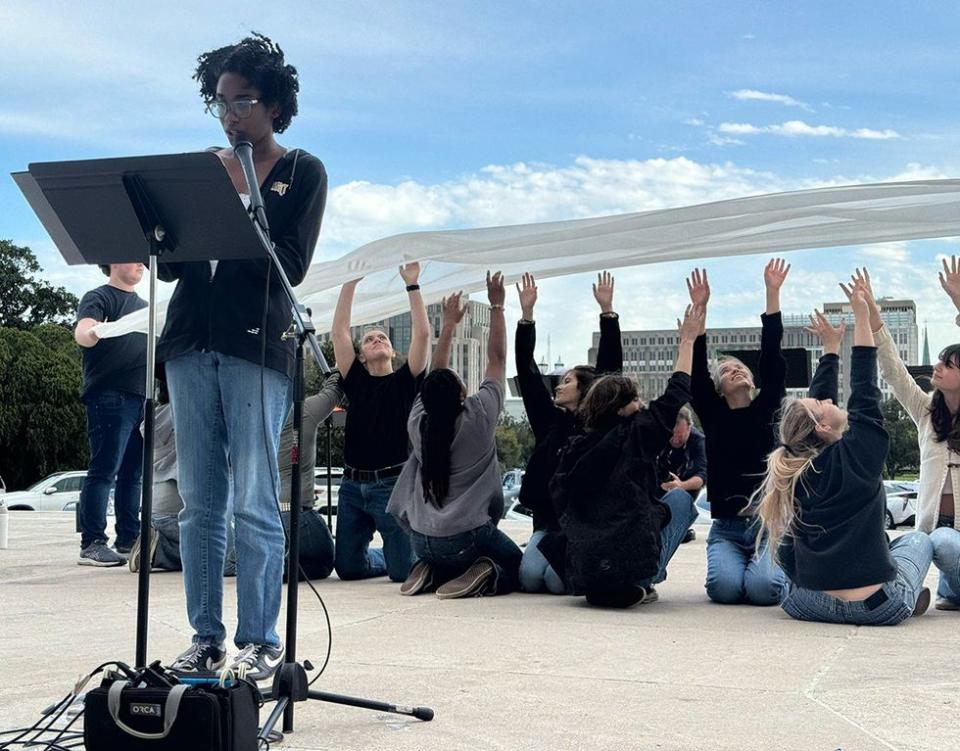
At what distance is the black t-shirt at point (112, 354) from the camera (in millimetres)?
8430

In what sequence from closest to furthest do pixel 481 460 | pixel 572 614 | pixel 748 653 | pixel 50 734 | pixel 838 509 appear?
1. pixel 50 734
2. pixel 748 653
3. pixel 838 509
4. pixel 572 614
5. pixel 481 460

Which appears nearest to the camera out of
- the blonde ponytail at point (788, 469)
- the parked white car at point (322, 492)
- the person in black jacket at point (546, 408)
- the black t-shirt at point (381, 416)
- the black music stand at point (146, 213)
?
the black music stand at point (146, 213)

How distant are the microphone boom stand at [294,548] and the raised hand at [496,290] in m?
3.02

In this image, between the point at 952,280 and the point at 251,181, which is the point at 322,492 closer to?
the point at 952,280

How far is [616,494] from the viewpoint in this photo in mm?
6371

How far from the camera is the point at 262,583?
3967mm

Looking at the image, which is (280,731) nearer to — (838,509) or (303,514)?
(838,509)

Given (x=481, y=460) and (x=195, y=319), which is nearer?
(x=195, y=319)

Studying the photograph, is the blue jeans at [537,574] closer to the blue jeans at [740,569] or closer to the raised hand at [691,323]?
the blue jeans at [740,569]

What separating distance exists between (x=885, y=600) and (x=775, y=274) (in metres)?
2.02

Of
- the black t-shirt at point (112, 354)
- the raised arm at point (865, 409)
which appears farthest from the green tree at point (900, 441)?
the raised arm at point (865, 409)

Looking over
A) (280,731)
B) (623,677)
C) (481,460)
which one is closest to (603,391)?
(481,460)

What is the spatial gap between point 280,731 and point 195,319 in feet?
4.66

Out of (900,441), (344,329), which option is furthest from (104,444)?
(900,441)
